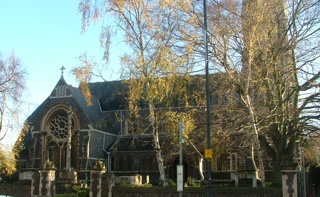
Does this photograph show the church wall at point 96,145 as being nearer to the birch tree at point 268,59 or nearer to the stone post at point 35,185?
the stone post at point 35,185

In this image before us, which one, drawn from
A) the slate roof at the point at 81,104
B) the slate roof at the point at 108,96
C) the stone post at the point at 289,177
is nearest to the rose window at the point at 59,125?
the slate roof at the point at 81,104

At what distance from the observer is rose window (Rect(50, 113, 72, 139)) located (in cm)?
4134

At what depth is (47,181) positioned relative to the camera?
2508 cm

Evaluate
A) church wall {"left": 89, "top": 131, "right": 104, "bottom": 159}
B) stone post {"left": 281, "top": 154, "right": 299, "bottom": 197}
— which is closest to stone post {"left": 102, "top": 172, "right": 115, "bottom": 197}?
stone post {"left": 281, "top": 154, "right": 299, "bottom": 197}

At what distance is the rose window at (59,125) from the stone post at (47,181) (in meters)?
16.2

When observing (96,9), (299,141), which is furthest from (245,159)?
(96,9)

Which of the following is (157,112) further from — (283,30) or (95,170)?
(283,30)

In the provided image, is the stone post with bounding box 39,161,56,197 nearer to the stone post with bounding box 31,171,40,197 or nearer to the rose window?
the stone post with bounding box 31,171,40,197

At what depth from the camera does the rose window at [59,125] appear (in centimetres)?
4134

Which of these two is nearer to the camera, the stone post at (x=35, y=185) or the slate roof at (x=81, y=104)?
the stone post at (x=35, y=185)

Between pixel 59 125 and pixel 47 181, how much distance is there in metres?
16.9

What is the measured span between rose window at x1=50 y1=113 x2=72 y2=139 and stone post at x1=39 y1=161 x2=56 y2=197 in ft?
53.2

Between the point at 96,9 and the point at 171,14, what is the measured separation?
400 cm

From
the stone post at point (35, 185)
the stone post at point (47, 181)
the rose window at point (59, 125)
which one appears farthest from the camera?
the rose window at point (59, 125)
